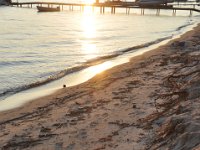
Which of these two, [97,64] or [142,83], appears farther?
[97,64]

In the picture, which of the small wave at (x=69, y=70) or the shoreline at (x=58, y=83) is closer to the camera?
the shoreline at (x=58, y=83)

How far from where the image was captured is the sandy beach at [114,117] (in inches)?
328

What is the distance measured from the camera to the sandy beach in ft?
27.4

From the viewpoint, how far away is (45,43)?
109ft

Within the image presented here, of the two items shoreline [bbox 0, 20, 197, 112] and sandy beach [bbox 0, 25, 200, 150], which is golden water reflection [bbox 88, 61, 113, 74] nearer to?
shoreline [bbox 0, 20, 197, 112]

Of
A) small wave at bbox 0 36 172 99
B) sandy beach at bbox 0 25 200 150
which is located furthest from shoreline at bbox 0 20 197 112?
sandy beach at bbox 0 25 200 150

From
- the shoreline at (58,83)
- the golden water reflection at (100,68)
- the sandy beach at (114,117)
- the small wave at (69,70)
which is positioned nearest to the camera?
the sandy beach at (114,117)

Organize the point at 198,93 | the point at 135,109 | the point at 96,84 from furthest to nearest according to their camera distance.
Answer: the point at 96,84, the point at 135,109, the point at 198,93

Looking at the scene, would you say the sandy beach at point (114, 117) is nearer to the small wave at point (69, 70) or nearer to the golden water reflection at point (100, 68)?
the small wave at point (69, 70)

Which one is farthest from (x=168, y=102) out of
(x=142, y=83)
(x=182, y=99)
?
(x=142, y=83)

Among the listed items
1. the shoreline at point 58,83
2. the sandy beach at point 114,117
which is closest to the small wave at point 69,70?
the shoreline at point 58,83

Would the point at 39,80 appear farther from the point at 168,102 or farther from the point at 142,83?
the point at 168,102

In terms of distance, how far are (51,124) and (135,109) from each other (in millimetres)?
2700

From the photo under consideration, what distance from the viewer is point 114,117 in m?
10.8
